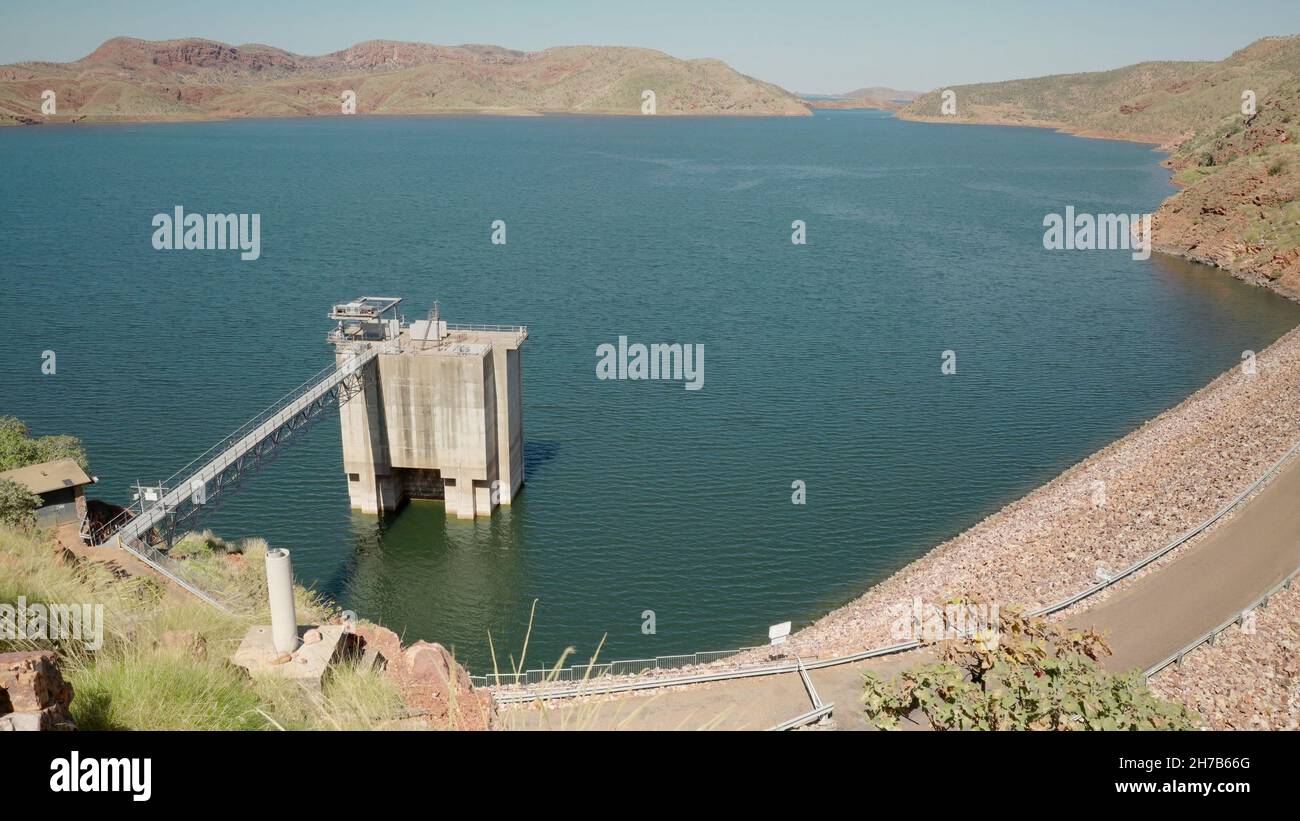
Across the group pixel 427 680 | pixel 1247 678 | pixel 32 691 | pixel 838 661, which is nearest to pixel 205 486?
pixel 427 680

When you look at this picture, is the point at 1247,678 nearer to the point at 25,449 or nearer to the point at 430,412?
the point at 430,412

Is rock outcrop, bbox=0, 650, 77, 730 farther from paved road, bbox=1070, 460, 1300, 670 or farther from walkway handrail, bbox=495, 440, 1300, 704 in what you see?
paved road, bbox=1070, 460, 1300, 670

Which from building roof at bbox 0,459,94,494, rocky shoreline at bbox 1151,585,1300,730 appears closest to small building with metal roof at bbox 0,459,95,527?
building roof at bbox 0,459,94,494

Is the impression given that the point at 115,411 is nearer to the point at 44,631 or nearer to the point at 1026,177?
the point at 44,631

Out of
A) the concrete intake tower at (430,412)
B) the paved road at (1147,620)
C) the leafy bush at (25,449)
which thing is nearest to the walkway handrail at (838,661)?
the paved road at (1147,620)

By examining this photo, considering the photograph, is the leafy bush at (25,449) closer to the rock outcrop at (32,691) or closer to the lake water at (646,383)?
the lake water at (646,383)
